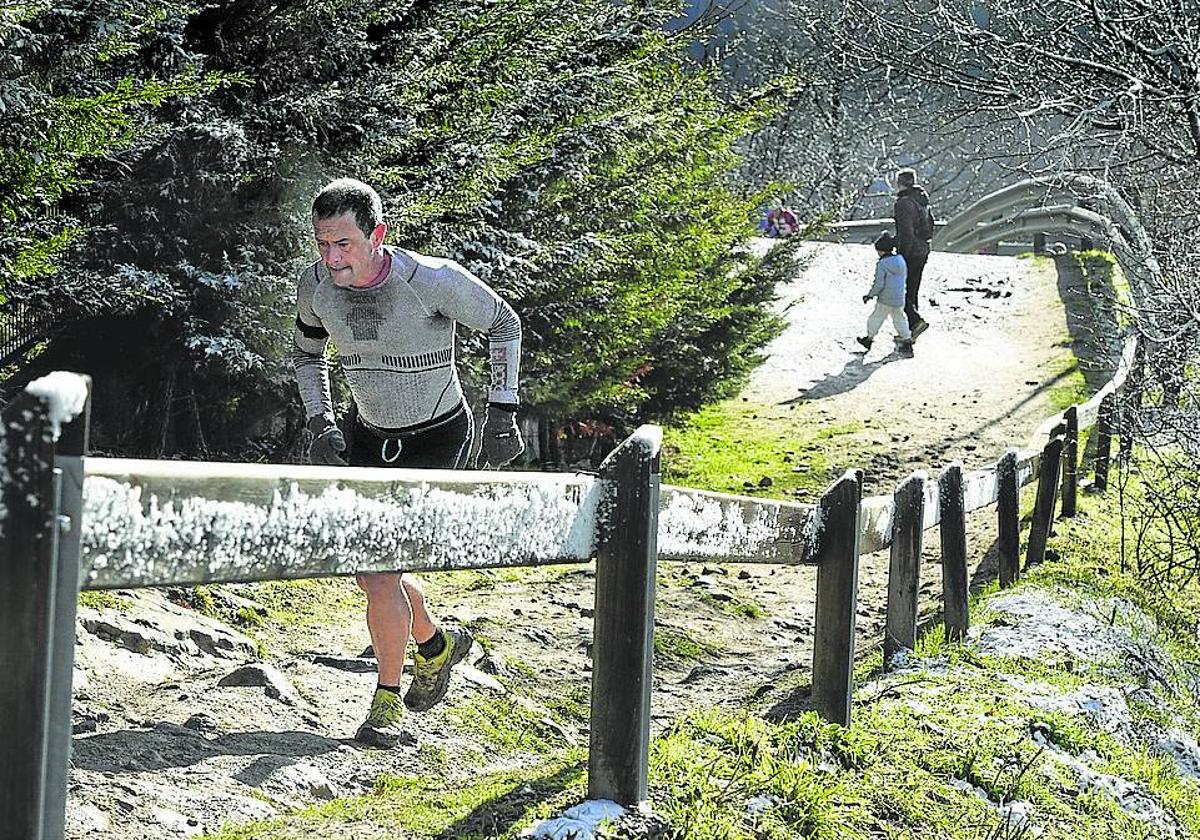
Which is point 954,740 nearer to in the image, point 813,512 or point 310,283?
point 813,512

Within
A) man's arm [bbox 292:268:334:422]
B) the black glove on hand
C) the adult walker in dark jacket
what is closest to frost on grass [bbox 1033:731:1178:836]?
the black glove on hand

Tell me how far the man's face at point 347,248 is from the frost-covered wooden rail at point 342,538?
1.59 m

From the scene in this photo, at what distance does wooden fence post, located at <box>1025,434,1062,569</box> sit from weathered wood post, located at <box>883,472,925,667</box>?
3463 millimetres

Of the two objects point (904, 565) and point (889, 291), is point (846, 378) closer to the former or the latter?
point (889, 291)

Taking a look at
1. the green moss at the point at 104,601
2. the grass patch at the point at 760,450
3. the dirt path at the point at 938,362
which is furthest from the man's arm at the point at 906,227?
the green moss at the point at 104,601

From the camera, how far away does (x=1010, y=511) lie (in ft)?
27.6

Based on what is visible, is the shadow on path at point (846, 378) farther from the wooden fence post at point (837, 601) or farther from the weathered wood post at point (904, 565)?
the wooden fence post at point (837, 601)

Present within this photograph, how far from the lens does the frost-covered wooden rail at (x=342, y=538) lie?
1.82 metres

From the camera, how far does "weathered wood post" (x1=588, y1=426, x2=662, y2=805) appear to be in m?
3.29

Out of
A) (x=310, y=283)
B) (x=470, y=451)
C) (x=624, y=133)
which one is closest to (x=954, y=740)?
(x=470, y=451)

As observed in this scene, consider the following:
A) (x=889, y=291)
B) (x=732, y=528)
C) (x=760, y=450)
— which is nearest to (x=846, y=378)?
(x=889, y=291)

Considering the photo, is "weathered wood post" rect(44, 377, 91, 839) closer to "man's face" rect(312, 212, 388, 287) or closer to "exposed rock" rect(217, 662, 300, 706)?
"man's face" rect(312, 212, 388, 287)

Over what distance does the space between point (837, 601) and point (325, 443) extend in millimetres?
1980

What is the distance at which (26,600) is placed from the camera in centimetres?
182
